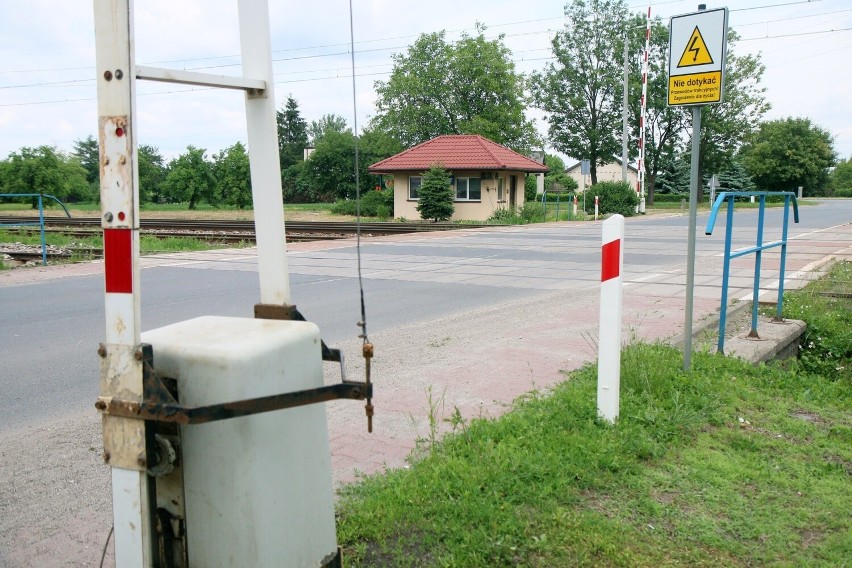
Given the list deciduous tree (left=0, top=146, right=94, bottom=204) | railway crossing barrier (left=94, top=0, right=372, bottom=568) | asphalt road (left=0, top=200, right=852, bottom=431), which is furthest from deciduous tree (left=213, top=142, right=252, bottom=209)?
railway crossing barrier (left=94, top=0, right=372, bottom=568)

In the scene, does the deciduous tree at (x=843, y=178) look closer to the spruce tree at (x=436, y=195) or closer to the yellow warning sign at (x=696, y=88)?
the spruce tree at (x=436, y=195)

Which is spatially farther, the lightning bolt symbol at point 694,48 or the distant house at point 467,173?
the distant house at point 467,173

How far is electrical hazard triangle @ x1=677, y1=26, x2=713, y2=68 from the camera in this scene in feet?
18.9

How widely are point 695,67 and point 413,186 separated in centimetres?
3478

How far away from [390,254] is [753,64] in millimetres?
54122

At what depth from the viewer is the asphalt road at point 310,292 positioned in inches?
267

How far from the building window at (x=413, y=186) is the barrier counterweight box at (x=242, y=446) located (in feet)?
124

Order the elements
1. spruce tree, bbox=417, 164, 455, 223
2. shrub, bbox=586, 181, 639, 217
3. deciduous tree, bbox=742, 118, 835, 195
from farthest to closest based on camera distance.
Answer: deciduous tree, bbox=742, 118, 835, 195
shrub, bbox=586, 181, 639, 217
spruce tree, bbox=417, 164, 455, 223

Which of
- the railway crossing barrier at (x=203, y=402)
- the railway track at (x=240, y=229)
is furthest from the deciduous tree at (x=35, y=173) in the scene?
the railway crossing barrier at (x=203, y=402)

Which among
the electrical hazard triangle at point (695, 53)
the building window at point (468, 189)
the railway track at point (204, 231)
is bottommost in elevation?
the railway track at point (204, 231)

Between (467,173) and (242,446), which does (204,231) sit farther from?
(242,446)

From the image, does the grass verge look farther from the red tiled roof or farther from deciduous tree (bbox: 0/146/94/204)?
deciduous tree (bbox: 0/146/94/204)

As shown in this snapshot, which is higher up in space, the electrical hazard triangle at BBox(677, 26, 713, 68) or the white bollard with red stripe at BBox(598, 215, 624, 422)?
the electrical hazard triangle at BBox(677, 26, 713, 68)

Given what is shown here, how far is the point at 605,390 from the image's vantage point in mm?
4648
